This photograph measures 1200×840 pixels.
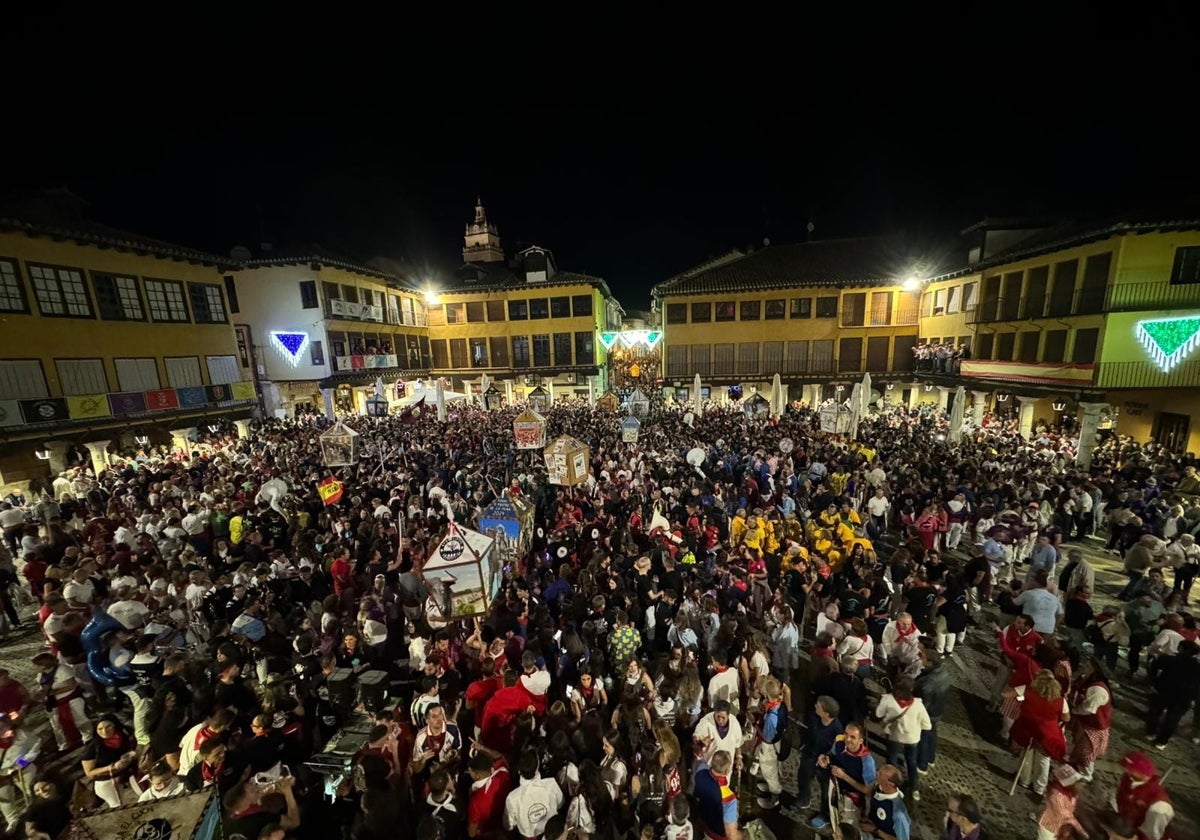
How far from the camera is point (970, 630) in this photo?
8531 mm

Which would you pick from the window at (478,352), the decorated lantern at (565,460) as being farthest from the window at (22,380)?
the window at (478,352)

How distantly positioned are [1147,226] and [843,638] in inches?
847

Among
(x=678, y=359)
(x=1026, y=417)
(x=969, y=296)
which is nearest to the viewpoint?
(x=1026, y=417)

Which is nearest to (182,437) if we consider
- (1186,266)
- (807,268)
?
(807,268)

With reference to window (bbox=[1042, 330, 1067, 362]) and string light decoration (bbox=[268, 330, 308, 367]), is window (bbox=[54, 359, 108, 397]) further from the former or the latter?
window (bbox=[1042, 330, 1067, 362])

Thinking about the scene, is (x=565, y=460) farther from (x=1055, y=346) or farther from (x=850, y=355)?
(x=850, y=355)

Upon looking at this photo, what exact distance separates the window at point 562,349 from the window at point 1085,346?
26.8m

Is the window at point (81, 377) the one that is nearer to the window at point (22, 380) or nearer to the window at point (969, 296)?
the window at point (22, 380)

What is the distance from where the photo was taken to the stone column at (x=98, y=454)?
688 inches

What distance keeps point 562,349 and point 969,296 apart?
24.6 m

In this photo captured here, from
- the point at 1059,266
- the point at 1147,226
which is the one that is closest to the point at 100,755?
the point at 1147,226

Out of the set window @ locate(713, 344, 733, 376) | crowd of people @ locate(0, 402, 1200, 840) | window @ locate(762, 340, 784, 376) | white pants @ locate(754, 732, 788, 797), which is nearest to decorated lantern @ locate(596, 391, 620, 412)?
window @ locate(713, 344, 733, 376)

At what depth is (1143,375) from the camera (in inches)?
690

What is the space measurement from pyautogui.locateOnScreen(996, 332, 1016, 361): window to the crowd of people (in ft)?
40.9
